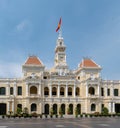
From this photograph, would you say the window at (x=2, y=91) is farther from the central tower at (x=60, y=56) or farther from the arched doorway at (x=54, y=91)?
the central tower at (x=60, y=56)

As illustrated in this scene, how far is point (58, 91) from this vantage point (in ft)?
311

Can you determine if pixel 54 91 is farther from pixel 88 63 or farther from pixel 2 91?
pixel 2 91

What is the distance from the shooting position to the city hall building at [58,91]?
92.2 m

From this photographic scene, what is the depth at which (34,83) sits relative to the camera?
3639 inches

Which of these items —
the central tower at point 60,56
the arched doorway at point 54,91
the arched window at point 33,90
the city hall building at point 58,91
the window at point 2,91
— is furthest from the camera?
the central tower at point 60,56

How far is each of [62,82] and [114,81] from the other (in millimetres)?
16851

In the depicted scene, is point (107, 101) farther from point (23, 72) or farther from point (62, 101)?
point (23, 72)

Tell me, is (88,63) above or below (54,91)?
above

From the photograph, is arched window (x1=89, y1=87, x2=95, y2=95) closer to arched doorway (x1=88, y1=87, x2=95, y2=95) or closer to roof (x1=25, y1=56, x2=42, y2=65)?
arched doorway (x1=88, y1=87, x2=95, y2=95)

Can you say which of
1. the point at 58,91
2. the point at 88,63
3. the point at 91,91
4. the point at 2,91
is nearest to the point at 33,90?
the point at 58,91

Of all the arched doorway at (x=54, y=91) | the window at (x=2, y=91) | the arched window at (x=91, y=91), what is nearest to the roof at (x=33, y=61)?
the arched doorway at (x=54, y=91)

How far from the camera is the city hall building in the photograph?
92.2m

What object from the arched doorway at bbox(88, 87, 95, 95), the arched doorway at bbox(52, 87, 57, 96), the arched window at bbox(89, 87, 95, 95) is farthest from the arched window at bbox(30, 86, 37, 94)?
the arched window at bbox(89, 87, 95, 95)

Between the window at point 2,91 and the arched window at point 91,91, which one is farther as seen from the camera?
the arched window at point 91,91
